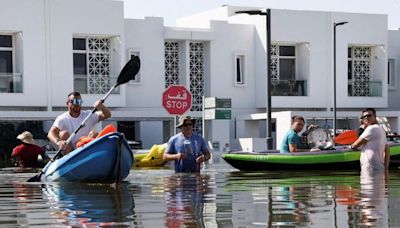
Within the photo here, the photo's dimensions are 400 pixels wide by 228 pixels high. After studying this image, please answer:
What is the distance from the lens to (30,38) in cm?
3306

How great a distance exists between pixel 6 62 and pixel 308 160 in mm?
19087

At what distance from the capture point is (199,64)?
37.7 meters

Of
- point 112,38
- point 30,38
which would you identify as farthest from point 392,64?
point 30,38

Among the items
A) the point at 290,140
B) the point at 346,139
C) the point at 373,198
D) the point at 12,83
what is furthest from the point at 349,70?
the point at 373,198

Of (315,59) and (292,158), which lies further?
(315,59)

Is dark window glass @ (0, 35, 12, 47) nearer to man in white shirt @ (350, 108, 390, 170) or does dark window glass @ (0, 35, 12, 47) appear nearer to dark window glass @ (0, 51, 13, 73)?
dark window glass @ (0, 51, 13, 73)

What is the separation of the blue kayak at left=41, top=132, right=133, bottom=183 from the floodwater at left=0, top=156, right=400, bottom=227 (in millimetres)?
179

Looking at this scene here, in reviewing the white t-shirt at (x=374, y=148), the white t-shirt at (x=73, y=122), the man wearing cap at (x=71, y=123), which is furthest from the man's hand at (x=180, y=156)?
the white t-shirt at (x=374, y=148)

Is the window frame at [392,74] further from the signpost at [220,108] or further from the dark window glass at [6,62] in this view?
the signpost at [220,108]

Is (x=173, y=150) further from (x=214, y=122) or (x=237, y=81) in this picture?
(x=237, y=81)

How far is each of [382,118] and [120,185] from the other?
27069mm

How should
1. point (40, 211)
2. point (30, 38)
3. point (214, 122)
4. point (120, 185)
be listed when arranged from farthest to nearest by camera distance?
point (214, 122) < point (30, 38) < point (120, 185) < point (40, 211)

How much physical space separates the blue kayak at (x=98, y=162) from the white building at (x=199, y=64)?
1952 centimetres

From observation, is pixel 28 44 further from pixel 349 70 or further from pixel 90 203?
pixel 90 203
